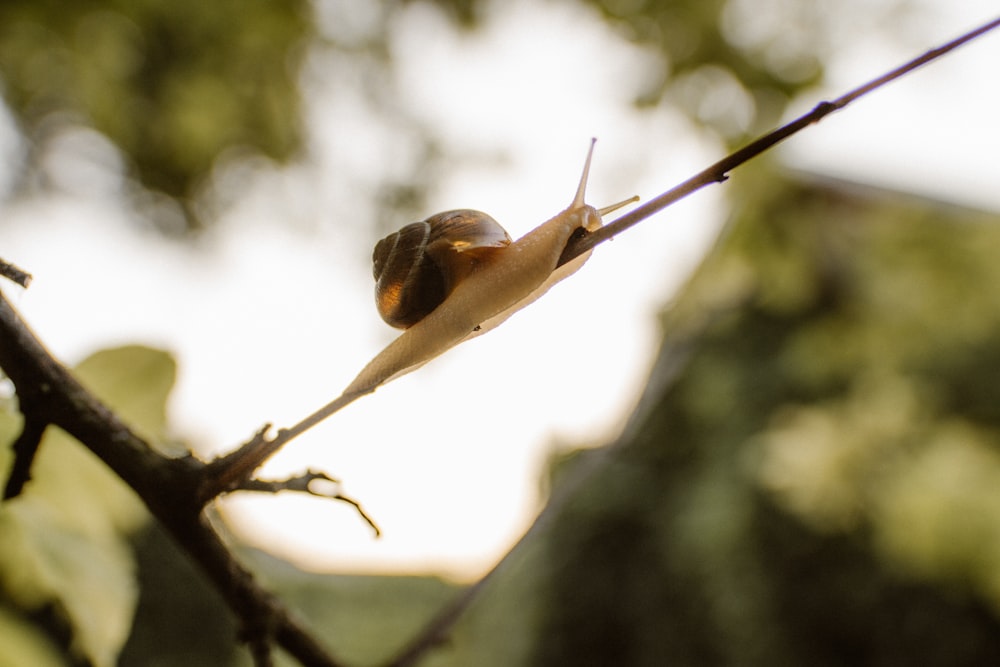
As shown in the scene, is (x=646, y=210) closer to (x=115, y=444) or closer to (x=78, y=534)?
(x=115, y=444)

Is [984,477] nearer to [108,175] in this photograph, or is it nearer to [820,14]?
[820,14]

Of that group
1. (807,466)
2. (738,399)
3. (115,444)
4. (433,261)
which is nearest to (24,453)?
(115,444)

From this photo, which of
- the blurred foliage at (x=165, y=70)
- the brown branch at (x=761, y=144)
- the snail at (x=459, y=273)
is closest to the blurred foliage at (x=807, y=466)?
the snail at (x=459, y=273)

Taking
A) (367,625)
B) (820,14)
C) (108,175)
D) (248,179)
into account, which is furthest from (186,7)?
(367,625)

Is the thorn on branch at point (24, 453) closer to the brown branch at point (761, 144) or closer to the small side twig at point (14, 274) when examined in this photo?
the small side twig at point (14, 274)

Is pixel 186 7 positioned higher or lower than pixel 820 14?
higher

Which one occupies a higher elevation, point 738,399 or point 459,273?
point 459,273
